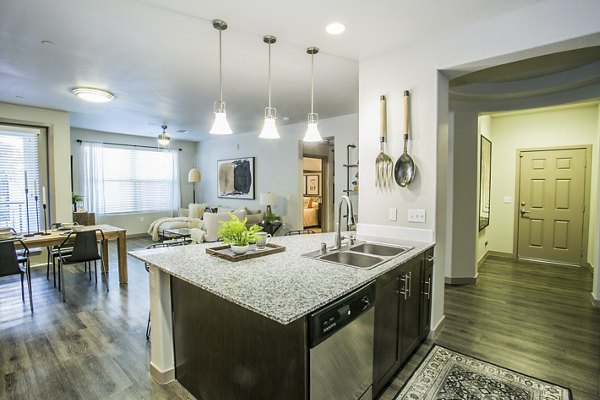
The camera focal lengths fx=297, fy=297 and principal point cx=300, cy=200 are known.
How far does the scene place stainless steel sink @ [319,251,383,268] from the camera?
2.23 m

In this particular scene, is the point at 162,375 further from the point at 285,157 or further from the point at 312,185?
the point at 312,185

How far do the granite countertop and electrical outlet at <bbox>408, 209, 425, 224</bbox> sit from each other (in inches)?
13.0

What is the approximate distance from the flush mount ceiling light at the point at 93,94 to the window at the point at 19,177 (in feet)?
6.18

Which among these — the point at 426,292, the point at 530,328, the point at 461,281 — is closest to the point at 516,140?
the point at 461,281

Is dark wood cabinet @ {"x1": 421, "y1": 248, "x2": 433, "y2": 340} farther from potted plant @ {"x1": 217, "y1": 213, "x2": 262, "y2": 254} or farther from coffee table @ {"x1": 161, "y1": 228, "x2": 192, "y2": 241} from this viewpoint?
coffee table @ {"x1": 161, "y1": 228, "x2": 192, "y2": 241}

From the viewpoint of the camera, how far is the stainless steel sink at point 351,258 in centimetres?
223

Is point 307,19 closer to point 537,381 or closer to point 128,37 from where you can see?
point 128,37

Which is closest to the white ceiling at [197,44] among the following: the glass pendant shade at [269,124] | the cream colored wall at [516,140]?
the glass pendant shade at [269,124]

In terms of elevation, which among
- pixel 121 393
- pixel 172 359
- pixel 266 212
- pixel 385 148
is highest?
pixel 385 148

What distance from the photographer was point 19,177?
518 cm

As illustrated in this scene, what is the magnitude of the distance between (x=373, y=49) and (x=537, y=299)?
355cm

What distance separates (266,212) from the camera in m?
6.81

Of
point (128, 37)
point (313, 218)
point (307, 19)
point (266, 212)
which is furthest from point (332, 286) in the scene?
point (313, 218)

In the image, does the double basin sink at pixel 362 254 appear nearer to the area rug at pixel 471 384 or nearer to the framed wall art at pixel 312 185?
the area rug at pixel 471 384
